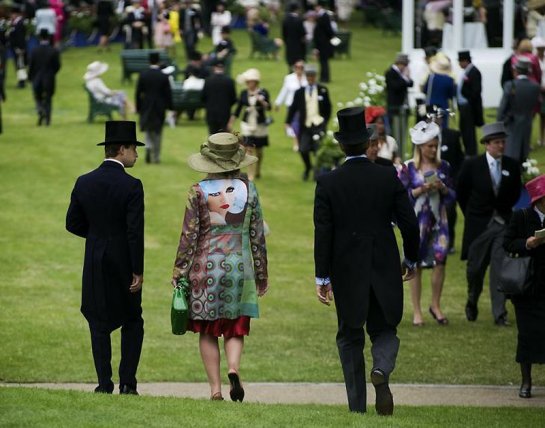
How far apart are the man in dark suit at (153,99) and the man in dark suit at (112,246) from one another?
15.3m

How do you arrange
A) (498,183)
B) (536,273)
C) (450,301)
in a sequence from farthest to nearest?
(450,301)
(498,183)
(536,273)

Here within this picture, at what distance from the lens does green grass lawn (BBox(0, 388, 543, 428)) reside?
9.05 meters

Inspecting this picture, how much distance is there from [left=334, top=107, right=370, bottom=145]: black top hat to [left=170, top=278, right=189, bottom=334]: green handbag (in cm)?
149

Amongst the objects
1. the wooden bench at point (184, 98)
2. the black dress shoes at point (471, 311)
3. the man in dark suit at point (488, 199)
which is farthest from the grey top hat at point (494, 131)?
the wooden bench at point (184, 98)

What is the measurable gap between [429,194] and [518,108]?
8.46 m

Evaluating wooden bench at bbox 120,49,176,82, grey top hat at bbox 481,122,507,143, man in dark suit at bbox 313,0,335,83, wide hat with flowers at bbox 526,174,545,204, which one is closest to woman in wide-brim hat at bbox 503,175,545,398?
wide hat with flowers at bbox 526,174,545,204

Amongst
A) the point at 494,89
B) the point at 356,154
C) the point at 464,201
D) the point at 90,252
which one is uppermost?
the point at 356,154

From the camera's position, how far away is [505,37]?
102ft

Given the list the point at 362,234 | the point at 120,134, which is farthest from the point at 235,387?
the point at 120,134

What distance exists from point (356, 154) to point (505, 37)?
21.9m

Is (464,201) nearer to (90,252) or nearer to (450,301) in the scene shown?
(450,301)

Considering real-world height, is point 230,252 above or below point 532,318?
above

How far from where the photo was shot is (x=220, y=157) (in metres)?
10.4

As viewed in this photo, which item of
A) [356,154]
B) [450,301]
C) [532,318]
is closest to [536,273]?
[532,318]
